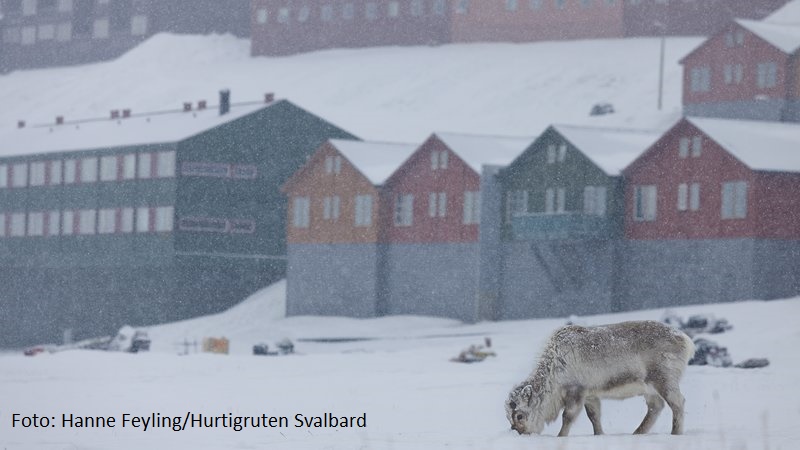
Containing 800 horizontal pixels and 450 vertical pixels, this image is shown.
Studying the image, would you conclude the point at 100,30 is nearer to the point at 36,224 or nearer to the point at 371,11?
the point at 371,11

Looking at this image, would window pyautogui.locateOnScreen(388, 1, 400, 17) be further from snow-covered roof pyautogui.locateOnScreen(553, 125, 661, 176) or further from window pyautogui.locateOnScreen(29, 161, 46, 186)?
snow-covered roof pyautogui.locateOnScreen(553, 125, 661, 176)

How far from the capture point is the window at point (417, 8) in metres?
126

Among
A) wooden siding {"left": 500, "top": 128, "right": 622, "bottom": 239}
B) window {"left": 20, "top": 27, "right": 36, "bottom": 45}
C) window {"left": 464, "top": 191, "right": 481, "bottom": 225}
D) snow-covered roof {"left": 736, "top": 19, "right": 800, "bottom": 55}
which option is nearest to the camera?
wooden siding {"left": 500, "top": 128, "right": 622, "bottom": 239}

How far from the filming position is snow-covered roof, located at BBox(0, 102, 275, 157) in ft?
278

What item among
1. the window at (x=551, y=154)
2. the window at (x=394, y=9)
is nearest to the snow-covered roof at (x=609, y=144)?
the window at (x=551, y=154)

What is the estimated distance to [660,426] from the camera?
21.8m

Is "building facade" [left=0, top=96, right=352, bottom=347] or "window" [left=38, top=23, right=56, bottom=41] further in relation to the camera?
"window" [left=38, top=23, right=56, bottom=41]

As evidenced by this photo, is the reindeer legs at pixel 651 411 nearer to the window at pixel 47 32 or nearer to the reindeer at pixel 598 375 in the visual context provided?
the reindeer at pixel 598 375

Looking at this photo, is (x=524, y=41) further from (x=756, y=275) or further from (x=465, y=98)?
(x=756, y=275)

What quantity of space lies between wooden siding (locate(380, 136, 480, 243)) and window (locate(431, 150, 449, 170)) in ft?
0.50

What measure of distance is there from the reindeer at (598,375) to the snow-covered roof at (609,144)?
45.9 metres

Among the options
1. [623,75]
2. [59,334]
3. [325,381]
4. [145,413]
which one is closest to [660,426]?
[145,413]

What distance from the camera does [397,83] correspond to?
12362cm

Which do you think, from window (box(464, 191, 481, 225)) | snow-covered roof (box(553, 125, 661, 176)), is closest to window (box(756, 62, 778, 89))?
snow-covered roof (box(553, 125, 661, 176))
